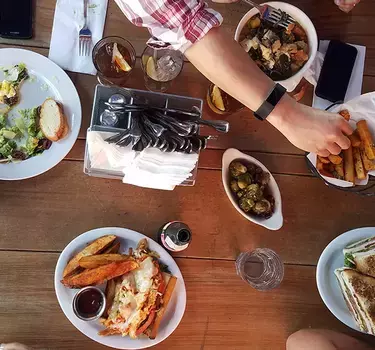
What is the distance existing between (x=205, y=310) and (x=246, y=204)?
1.02ft

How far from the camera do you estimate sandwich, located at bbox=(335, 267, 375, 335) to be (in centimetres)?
125

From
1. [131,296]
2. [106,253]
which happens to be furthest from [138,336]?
[106,253]

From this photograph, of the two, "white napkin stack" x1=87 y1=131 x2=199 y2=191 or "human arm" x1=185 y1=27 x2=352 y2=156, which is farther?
"white napkin stack" x1=87 y1=131 x2=199 y2=191

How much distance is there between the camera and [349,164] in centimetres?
120

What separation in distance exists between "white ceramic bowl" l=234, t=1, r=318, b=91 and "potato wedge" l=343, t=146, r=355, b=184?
8.5 inches

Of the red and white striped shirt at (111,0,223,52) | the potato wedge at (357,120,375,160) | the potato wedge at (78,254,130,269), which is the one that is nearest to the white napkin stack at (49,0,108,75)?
the red and white striped shirt at (111,0,223,52)

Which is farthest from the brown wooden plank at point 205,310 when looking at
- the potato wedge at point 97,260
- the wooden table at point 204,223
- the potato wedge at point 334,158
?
the potato wedge at point 334,158

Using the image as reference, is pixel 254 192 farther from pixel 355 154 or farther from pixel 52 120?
pixel 52 120

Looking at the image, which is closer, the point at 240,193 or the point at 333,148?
the point at 333,148

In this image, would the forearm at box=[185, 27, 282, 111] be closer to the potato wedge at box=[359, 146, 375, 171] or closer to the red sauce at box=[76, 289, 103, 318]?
the potato wedge at box=[359, 146, 375, 171]

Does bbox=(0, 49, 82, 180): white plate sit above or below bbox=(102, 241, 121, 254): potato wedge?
above

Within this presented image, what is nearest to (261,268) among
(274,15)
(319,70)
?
(319,70)

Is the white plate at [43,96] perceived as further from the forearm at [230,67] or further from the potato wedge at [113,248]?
the forearm at [230,67]

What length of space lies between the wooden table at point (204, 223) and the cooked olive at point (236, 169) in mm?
70
